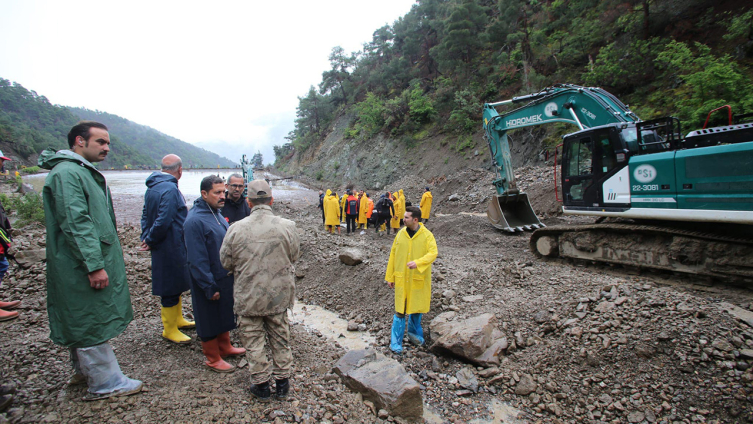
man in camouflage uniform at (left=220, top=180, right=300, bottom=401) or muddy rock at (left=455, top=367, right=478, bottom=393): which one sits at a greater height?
man in camouflage uniform at (left=220, top=180, right=300, bottom=401)

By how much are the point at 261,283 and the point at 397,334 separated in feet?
7.50

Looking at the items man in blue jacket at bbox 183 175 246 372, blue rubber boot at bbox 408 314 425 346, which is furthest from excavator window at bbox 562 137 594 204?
man in blue jacket at bbox 183 175 246 372

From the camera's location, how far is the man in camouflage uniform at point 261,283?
272cm

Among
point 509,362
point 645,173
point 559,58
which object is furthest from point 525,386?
point 559,58

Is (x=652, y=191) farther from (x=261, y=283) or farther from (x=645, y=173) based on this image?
(x=261, y=283)

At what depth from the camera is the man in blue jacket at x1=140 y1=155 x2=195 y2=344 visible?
138 inches

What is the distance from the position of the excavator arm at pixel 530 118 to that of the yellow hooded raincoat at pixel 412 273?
16.8ft

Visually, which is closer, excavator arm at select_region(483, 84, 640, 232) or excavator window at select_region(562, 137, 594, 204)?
excavator window at select_region(562, 137, 594, 204)

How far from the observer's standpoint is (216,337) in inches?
127

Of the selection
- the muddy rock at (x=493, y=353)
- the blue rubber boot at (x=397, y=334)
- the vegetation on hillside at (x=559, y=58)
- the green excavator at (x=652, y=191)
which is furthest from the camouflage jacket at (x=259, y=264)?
the vegetation on hillside at (x=559, y=58)

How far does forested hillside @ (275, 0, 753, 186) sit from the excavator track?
6528mm

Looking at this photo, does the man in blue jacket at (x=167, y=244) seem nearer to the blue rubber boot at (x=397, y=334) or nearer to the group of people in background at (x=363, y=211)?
the blue rubber boot at (x=397, y=334)

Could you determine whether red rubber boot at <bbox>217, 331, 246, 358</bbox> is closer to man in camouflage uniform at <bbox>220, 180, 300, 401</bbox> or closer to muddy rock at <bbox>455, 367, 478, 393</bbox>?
man in camouflage uniform at <bbox>220, 180, 300, 401</bbox>

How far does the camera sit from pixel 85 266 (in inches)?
94.1
